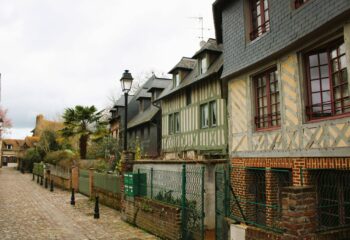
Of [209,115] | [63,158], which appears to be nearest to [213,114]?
[209,115]

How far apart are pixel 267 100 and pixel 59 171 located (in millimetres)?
20768

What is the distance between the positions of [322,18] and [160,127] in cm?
1572

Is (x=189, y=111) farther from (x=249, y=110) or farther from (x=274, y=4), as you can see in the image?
(x=274, y=4)

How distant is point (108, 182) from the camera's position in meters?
15.0

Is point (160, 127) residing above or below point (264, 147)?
above

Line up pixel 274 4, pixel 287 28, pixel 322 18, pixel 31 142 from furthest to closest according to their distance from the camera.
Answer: pixel 31 142, pixel 274 4, pixel 287 28, pixel 322 18

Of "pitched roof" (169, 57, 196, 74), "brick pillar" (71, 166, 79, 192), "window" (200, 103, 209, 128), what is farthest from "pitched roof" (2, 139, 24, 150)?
"window" (200, 103, 209, 128)

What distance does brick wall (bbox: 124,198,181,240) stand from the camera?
842cm

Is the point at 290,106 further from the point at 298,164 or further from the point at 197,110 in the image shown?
the point at 197,110

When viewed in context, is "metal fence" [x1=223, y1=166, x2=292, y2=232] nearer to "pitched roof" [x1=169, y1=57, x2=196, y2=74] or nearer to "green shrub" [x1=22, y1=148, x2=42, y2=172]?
"pitched roof" [x1=169, y1=57, x2=196, y2=74]

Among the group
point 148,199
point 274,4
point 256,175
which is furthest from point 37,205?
point 274,4

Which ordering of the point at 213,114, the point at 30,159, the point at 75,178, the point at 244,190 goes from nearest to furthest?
1. the point at 244,190
2. the point at 213,114
3. the point at 75,178
4. the point at 30,159

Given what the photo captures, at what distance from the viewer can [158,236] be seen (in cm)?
917

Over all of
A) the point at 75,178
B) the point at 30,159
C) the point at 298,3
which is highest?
the point at 298,3
